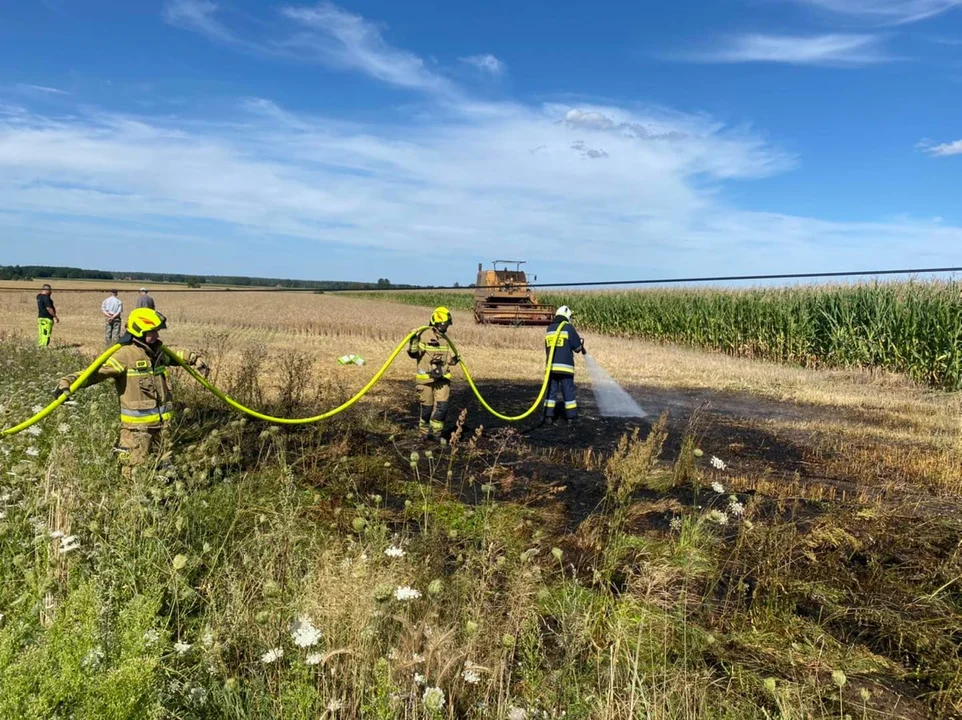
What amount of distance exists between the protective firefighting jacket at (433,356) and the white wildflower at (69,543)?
522cm

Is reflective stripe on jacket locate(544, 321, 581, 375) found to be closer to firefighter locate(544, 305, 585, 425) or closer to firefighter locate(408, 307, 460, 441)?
firefighter locate(544, 305, 585, 425)

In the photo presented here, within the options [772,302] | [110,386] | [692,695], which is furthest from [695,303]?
[692,695]

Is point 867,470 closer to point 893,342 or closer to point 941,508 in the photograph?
point 941,508

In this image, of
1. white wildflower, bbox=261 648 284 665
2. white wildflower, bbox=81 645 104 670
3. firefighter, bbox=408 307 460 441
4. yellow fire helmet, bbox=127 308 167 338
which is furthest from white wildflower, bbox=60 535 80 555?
firefighter, bbox=408 307 460 441

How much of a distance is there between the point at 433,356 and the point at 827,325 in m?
14.3

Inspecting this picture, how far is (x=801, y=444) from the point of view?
353 inches

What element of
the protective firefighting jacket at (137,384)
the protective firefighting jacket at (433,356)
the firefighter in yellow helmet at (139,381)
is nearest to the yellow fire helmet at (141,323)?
the firefighter in yellow helmet at (139,381)

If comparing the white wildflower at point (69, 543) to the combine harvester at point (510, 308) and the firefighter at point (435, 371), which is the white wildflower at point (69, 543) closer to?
the firefighter at point (435, 371)

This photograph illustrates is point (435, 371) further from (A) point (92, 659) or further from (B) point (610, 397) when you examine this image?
(A) point (92, 659)

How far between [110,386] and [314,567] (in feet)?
16.9

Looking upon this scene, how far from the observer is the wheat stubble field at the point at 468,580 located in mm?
2498

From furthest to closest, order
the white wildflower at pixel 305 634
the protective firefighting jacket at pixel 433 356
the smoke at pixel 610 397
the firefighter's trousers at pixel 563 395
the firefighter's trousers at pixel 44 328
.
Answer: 1. the firefighter's trousers at pixel 44 328
2. the smoke at pixel 610 397
3. the firefighter's trousers at pixel 563 395
4. the protective firefighting jacket at pixel 433 356
5. the white wildflower at pixel 305 634

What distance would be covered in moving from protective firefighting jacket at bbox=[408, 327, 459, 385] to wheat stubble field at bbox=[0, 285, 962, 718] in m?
0.85

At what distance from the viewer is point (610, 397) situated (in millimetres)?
12555
